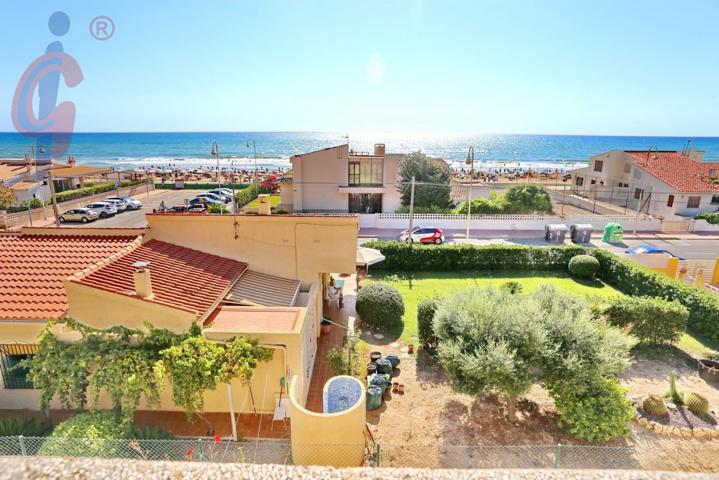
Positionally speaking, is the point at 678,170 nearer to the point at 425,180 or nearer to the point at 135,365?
the point at 425,180

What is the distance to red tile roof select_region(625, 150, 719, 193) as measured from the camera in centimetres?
3728

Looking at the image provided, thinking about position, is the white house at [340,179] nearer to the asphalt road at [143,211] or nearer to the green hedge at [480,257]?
the asphalt road at [143,211]

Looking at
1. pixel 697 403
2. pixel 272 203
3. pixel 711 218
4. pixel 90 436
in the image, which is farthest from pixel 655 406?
pixel 272 203

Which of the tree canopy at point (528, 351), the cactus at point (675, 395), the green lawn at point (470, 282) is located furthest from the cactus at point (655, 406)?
the green lawn at point (470, 282)

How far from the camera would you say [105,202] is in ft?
126

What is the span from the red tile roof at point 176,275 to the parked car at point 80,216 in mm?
27412

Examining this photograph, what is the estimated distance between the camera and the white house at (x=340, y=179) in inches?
1481

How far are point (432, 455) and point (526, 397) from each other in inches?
161

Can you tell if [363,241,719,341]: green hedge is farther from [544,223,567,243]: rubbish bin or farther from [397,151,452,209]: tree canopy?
[397,151,452,209]: tree canopy

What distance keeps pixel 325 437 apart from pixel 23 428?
24.0 ft

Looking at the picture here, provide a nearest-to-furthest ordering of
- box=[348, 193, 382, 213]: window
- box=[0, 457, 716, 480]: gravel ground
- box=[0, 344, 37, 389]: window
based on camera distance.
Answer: box=[0, 457, 716, 480]: gravel ground
box=[0, 344, 37, 389]: window
box=[348, 193, 382, 213]: window

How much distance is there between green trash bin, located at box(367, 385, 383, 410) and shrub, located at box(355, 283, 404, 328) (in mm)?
4611

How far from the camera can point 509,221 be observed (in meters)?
34.7

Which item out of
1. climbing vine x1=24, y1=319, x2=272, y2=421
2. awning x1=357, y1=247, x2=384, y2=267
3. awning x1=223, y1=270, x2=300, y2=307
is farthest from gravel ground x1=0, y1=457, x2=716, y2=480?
awning x1=357, y1=247, x2=384, y2=267
